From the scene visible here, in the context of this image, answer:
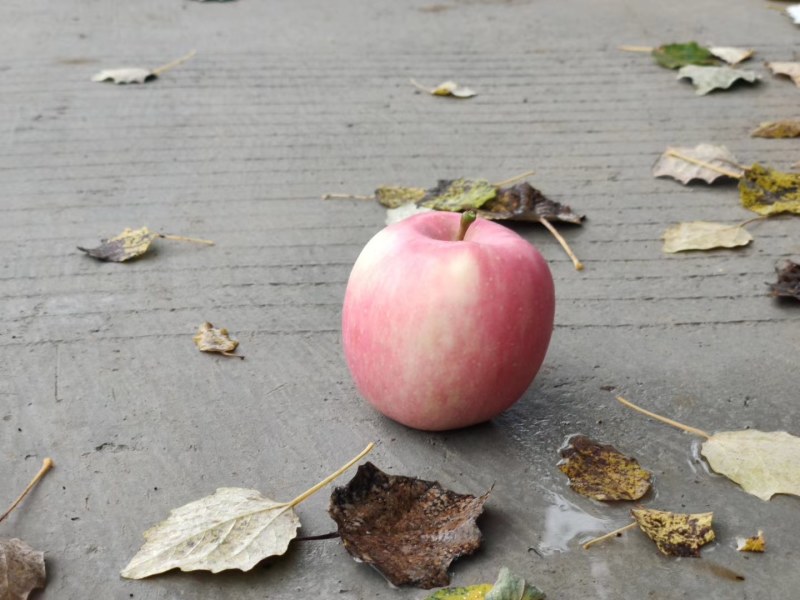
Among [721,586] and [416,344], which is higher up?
[416,344]

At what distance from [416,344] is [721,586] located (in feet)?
1.91

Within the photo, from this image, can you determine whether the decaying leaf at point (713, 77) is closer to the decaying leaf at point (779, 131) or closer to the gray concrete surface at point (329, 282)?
the gray concrete surface at point (329, 282)

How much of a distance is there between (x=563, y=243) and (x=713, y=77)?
52.5 inches

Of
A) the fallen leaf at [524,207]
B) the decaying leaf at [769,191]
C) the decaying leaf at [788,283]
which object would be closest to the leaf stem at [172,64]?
the fallen leaf at [524,207]

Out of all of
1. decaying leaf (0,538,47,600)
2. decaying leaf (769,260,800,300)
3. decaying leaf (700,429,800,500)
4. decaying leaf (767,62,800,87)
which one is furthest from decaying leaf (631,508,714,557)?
decaying leaf (767,62,800,87)

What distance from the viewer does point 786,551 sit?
1.47 meters

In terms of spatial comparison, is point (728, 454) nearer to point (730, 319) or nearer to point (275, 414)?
point (730, 319)

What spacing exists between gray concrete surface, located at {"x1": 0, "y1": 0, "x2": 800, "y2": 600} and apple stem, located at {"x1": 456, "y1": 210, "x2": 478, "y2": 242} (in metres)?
0.36

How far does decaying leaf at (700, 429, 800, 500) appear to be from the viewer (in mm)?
1588

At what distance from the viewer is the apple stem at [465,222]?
Result: 1591 millimetres

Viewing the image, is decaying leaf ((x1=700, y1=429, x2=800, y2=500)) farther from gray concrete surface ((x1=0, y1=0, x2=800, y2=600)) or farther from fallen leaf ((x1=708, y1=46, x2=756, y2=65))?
fallen leaf ((x1=708, y1=46, x2=756, y2=65))

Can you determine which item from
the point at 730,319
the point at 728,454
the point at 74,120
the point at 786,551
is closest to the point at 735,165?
the point at 730,319

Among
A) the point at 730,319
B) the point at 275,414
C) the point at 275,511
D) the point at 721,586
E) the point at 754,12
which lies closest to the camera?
the point at 721,586

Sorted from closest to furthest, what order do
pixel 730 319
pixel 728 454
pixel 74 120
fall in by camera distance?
pixel 728 454 < pixel 730 319 < pixel 74 120
